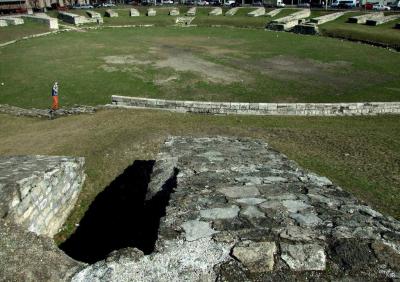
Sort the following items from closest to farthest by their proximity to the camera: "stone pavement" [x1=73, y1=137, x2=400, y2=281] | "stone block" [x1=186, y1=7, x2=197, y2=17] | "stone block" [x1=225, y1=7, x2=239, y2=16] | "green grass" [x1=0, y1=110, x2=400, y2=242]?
"stone pavement" [x1=73, y1=137, x2=400, y2=281], "green grass" [x1=0, y1=110, x2=400, y2=242], "stone block" [x1=225, y1=7, x2=239, y2=16], "stone block" [x1=186, y1=7, x2=197, y2=17]

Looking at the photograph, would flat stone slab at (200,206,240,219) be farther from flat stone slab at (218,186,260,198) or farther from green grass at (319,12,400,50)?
green grass at (319,12,400,50)

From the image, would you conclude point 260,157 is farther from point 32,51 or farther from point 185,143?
point 32,51

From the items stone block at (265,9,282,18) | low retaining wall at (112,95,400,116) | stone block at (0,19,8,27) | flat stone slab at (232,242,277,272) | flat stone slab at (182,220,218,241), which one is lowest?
low retaining wall at (112,95,400,116)

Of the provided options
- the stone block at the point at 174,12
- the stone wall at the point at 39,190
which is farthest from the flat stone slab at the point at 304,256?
the stone block at the point at 174,12

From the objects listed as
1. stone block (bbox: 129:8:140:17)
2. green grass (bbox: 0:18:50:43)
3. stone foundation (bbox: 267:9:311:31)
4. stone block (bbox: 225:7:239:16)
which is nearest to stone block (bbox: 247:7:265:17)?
stone block (bbox: 225:7:239:16)

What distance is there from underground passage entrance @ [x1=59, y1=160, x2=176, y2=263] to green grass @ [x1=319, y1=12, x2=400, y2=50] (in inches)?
1311

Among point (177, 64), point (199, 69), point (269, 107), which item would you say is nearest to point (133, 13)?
point (177, 64)

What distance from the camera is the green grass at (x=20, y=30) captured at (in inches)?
1687

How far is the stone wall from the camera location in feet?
21.9

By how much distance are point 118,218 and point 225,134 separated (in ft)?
18.9

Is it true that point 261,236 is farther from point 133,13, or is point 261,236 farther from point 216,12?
point 133,13

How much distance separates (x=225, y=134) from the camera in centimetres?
1376

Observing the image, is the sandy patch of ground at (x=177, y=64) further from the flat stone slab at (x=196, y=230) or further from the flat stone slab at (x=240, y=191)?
the flat stone slab at (x=196, y=230)

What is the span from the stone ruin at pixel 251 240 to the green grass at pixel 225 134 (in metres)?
4.12
